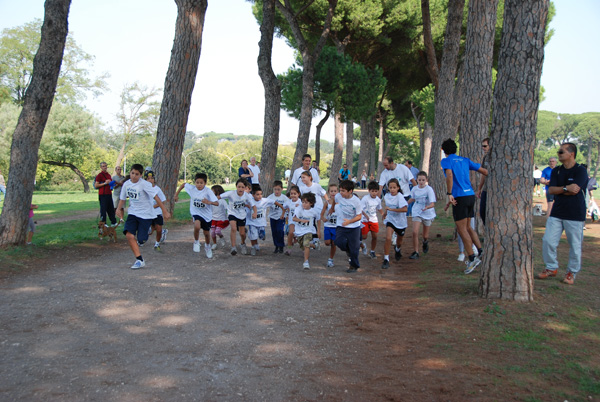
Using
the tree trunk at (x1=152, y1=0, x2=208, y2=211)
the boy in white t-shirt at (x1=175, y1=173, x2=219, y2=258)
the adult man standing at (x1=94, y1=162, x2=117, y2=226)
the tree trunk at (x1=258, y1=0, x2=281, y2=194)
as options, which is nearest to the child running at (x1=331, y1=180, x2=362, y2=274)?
the boy in white t-shirt at (x1=175, y1=173, x2=219, y2=258)

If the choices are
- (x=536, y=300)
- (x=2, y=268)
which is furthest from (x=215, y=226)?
(x=536, y=300)

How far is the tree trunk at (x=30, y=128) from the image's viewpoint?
9.42 metres

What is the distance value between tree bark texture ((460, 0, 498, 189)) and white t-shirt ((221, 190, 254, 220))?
4988 mm

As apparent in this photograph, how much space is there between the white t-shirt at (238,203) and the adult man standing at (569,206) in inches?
218

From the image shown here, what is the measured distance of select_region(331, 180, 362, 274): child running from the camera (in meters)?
8.52

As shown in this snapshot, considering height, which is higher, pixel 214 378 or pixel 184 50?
pixel 184 50

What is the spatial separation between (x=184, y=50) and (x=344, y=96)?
1512cm

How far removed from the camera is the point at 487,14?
36.0 feet

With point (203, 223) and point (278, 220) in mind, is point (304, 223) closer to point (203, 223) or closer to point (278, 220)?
Result: point (278, 220)

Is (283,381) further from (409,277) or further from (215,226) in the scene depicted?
(215,226)

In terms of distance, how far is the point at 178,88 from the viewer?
13.7 meters

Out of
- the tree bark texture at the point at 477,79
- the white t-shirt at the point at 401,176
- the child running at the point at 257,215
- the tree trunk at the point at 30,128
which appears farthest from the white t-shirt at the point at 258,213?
the tree bark texture at the point at 477,79

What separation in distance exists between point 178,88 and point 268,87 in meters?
6.07

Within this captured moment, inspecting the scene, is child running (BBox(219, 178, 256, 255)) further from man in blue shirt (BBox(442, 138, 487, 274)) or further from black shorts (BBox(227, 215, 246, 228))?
man in blue shirt (BBox(442, 138, 487, 274))
